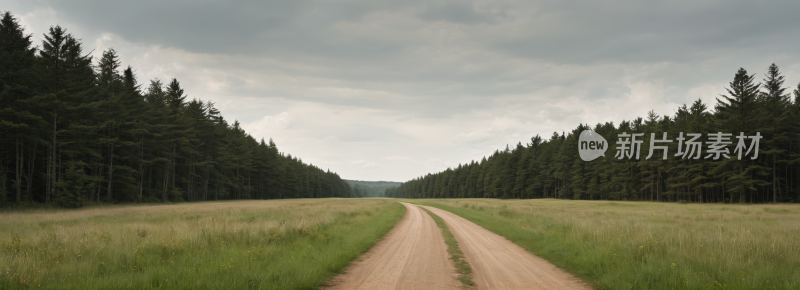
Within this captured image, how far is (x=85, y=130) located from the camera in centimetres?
3262

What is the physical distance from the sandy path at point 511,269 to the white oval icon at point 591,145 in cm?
6990

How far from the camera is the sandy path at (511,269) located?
26.6ft

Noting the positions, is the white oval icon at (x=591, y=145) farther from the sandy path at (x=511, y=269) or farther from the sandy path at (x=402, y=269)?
the sandy path at (x=402, y=269)

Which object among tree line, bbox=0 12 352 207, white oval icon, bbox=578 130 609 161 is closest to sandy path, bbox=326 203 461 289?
tree line, bbox=0 12 352 207

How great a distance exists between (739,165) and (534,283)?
59024mm

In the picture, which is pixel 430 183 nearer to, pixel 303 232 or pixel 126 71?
pixel 126 71

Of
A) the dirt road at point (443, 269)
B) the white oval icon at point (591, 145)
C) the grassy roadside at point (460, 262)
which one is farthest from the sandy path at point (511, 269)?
the white oval icon at point (591, 145)

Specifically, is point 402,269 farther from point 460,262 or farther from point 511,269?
point 511,269

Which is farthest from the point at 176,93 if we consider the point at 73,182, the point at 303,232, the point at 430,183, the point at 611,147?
the point at 430,183

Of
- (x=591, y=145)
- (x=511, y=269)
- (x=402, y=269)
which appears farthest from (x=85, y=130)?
(x=591, y=145)

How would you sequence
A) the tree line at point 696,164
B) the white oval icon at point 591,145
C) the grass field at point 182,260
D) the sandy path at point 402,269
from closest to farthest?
the grass field at point 182,260 → the sandy path at point 402,269 → the tree line at point 696,164 → the white oval icon at point 591,145

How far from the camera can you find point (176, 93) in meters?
59.0

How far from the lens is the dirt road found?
317 inches

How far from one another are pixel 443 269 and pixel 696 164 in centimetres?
6068
